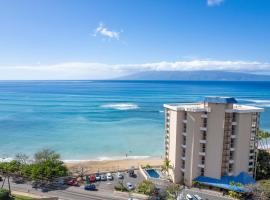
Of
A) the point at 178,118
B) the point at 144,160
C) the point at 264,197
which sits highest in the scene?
the point at 178,118

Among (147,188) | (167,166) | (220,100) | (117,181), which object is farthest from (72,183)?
(220,100)

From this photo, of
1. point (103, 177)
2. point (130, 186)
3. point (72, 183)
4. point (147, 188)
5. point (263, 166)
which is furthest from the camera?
point (103, 177)

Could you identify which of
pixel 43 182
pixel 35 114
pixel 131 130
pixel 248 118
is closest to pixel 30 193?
pixel 43 182

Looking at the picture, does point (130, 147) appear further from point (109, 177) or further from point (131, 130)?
point (109, 177)

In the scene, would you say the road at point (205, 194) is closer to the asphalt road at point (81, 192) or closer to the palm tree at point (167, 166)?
the palm tree at point (167, 166)

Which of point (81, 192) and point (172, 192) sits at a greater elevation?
point (172, 192)

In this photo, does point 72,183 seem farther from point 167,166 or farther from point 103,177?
point 167,166
